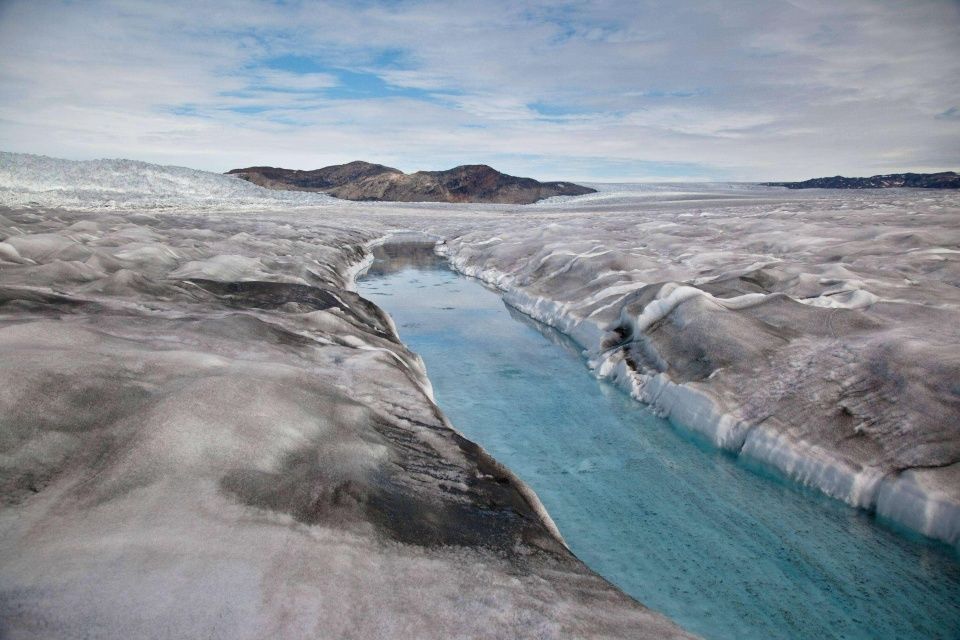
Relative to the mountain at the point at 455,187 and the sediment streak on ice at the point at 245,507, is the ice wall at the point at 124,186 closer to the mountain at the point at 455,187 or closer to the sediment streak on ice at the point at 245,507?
the mountain at the point at 455,187

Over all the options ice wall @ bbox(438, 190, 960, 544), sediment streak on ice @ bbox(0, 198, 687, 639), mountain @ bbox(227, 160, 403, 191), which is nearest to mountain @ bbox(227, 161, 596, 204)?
mountain @ bbox(227, 160, 403, 191)

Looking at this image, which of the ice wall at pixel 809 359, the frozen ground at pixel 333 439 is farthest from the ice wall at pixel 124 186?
the ice wall at pixel 809 359

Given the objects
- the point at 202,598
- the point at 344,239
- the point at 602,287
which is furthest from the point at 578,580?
→ the point at 344,239

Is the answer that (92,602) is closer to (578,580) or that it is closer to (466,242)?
(578,580)

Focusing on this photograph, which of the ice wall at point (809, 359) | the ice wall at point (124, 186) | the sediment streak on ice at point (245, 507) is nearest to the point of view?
the sediment streak on ice at point (245, 507)

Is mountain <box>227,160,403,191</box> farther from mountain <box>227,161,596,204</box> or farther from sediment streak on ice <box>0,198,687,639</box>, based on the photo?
sediment streak on ice <box>0,198,687,639</box>

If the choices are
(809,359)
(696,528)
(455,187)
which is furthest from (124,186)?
(696,528)

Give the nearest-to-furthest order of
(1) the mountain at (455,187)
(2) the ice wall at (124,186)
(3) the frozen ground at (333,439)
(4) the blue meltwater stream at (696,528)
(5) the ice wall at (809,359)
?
(3) the frozen ground at (333,439) < (4) the blue meltwater stream at (696,528) < (5) the ice wall at (809,359) < (2) the ice wall at (124,186) < (1) the mountain at (455,187)
